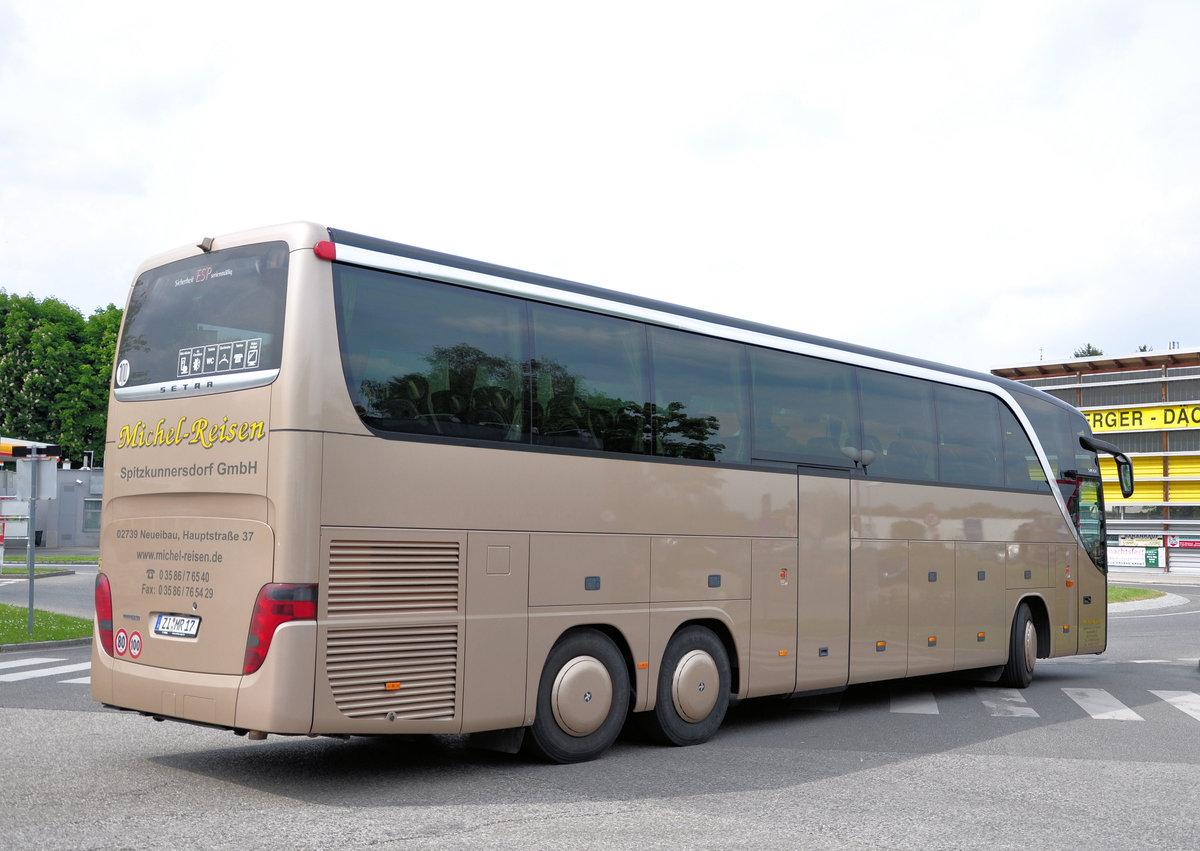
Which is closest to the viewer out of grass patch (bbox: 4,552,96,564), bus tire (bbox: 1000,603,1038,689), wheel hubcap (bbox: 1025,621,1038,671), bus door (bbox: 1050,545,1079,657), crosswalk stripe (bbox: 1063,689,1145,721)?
crosswalk stripe (bbox: 1063,689,1145,721)

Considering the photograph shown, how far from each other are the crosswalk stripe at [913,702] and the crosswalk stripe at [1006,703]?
584mm

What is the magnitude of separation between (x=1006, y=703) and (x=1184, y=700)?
84.5 inches

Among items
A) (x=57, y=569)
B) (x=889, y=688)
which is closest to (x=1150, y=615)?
(x=889, y=688)

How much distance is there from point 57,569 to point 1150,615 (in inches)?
1235

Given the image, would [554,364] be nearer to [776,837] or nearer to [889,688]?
[776,837]

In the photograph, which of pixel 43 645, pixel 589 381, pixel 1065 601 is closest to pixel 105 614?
pixel 589 381

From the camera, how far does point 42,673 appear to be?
1470 cm

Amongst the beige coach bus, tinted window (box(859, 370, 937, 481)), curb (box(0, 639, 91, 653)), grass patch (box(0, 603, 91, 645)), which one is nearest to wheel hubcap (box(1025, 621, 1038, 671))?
tinted window (box(859, 370, 937, 481))

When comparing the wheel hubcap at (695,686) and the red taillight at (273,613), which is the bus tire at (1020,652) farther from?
the red taillight at (273,613)

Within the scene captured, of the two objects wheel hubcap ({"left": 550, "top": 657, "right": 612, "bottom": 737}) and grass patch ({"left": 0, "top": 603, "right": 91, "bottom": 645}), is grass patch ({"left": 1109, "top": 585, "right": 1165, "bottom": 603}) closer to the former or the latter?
grass patch ({"left": 0, "top": 603, "right": 91, "bottom": 645})

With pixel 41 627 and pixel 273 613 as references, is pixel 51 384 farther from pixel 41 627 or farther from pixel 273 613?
pixel 273 613

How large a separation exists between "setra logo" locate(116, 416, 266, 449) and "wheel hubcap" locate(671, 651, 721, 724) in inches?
165

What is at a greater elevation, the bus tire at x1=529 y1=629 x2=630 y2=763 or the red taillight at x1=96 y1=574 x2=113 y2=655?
the red taillight at x1=96 y1=574 x2=113 y2=655

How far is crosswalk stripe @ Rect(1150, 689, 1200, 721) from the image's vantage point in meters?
13.0
